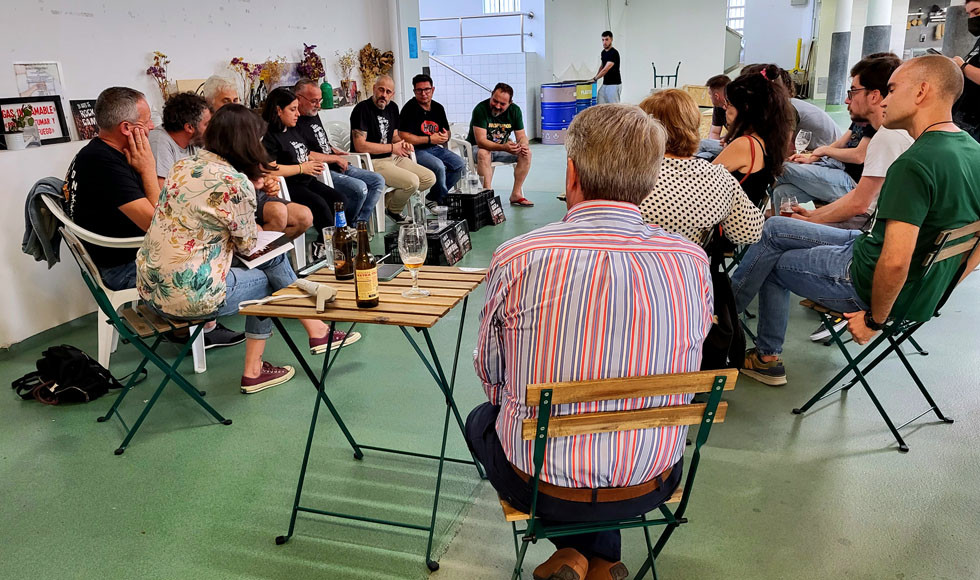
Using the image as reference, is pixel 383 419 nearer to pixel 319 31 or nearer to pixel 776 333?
pixel 776 333

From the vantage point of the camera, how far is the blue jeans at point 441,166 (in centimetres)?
674

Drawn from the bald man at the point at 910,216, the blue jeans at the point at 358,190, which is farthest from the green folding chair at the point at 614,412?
the blue jeans at the point at 358,190

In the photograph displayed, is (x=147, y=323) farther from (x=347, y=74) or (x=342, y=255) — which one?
(x=347, y=74)

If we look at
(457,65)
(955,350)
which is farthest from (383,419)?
(457,65)

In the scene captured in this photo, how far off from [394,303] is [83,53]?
11.4ft

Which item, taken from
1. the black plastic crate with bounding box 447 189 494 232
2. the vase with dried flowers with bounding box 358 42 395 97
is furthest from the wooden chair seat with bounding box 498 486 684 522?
the vase with dried flowers with bounding box 358 42 395 97

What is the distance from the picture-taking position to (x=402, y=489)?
251 centimetres

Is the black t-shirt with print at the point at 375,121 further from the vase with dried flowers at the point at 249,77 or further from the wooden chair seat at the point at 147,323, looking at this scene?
the wooden chair seat at the point at 147,323

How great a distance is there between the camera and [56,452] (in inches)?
112

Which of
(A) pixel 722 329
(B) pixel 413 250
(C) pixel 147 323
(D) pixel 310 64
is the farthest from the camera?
(D) pixel 310 64

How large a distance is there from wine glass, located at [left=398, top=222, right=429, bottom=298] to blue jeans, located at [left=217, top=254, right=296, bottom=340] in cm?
116

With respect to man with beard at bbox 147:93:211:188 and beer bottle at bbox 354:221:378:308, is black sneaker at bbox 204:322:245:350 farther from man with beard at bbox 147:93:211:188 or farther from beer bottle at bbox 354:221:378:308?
beer bottle at bbox 354:221:378:308

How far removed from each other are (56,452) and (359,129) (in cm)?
404

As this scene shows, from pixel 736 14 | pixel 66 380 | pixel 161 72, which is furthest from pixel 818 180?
pixel 736 14
